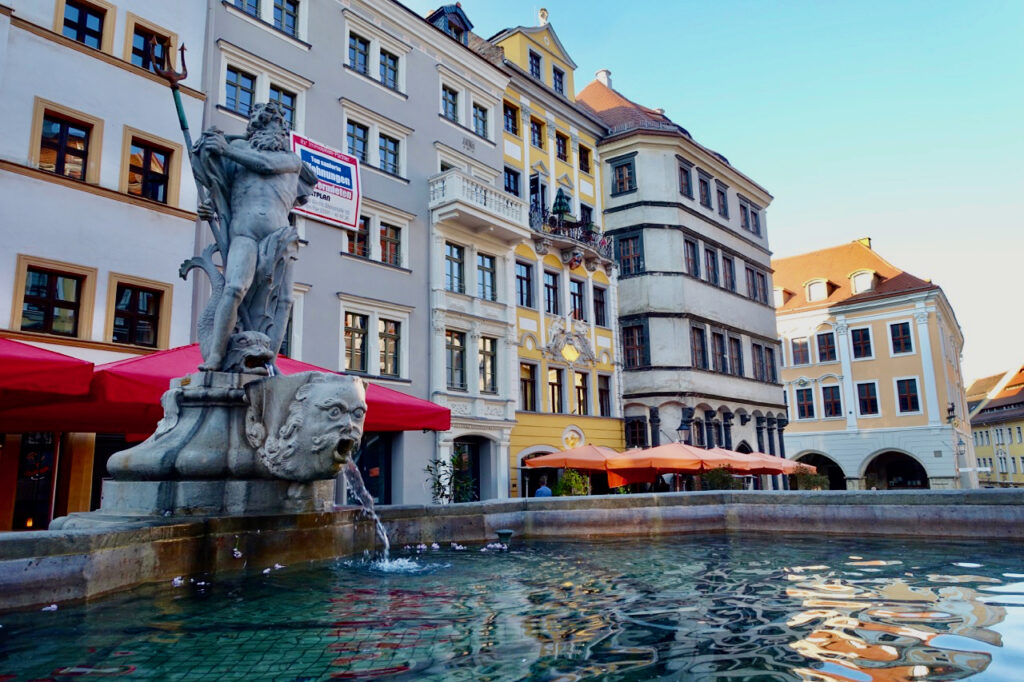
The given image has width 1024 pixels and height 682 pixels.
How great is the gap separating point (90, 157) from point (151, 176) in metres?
1.29

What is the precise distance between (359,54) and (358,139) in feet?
9.05

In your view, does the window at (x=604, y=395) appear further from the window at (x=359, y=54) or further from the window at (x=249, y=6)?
the window at (x=249, y=6)

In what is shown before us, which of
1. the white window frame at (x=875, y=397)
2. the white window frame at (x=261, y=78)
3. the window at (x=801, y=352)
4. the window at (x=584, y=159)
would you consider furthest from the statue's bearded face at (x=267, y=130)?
the window at (x=801, y=352)

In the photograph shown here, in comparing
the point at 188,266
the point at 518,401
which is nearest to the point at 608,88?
the point at 518,401

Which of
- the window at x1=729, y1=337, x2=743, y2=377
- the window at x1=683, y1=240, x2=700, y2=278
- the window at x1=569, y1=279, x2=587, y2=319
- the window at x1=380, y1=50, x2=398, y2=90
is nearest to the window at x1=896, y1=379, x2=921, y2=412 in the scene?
the window at x1=729, y1=337, x2=743, y2=377

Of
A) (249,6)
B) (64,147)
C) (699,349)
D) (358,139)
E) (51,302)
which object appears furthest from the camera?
(699,349)

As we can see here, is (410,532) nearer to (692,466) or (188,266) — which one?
(188,266)

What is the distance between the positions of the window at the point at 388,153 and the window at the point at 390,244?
1678 millimetres

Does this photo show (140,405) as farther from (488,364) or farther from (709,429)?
(709,429)

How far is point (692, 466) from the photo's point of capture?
17.6 metres

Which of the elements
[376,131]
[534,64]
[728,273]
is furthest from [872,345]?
[376,131]

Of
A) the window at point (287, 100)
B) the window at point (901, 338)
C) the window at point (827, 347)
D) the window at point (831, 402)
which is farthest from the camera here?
the window at point (827, 347)

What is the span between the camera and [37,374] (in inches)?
290

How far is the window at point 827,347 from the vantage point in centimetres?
4759
